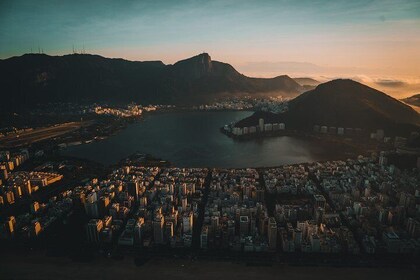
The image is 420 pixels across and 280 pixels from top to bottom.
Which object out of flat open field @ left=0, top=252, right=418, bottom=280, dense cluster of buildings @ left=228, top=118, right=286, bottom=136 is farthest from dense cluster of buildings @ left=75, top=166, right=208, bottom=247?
dense cluster of buildings @ left=228, top=118, right=286, bottom=136

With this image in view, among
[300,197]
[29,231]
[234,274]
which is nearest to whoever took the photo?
[234,274]

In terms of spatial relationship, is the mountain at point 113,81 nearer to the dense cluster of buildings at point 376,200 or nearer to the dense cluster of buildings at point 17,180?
the dense cluster of buildings at point 17,180

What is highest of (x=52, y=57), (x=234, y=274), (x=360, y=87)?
(x=52, y=57)

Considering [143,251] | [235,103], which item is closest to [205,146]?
[143,251]

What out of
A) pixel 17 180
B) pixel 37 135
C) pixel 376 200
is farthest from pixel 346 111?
pixel 37 135

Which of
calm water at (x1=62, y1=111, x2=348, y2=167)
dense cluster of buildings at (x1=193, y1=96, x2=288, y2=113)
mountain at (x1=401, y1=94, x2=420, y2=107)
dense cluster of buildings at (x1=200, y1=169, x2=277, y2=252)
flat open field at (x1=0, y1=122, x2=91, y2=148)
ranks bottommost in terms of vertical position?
dense cluster of buildings at (x1=200, y1=169, x2=277, y2=252)

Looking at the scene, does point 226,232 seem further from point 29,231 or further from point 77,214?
point 29,231

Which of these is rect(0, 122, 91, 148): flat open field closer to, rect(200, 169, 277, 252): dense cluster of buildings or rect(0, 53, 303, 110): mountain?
rect(0, 53, 303, 110): mountain
